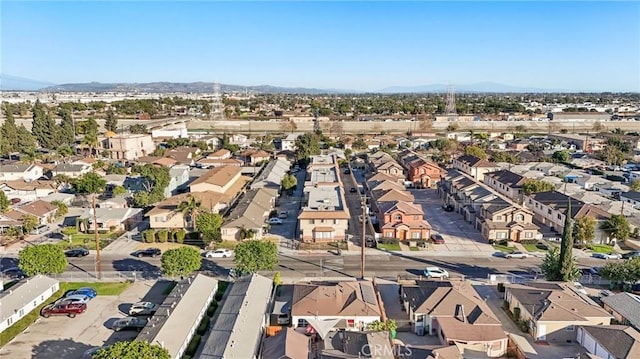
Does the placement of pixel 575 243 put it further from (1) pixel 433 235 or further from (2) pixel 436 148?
(2) pixel 436 148

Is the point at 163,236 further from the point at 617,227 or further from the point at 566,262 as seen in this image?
the point at 617,227

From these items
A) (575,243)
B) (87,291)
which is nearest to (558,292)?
(575,243)

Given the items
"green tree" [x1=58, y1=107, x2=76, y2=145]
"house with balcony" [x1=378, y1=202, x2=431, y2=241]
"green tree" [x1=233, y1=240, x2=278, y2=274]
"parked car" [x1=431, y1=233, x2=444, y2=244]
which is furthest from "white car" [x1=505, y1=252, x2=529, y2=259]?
"green tree" [x1=58, y1=107, x2=76, y2=145]

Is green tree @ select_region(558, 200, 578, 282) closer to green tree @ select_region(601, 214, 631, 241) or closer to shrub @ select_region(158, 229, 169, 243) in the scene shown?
green tree @ select_region(601, 214, 631, 241)

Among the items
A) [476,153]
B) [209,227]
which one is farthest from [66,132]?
[476,153]

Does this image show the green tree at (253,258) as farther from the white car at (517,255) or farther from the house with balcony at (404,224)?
the white car at (517,255)

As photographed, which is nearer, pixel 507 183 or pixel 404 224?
pixel 404 224
